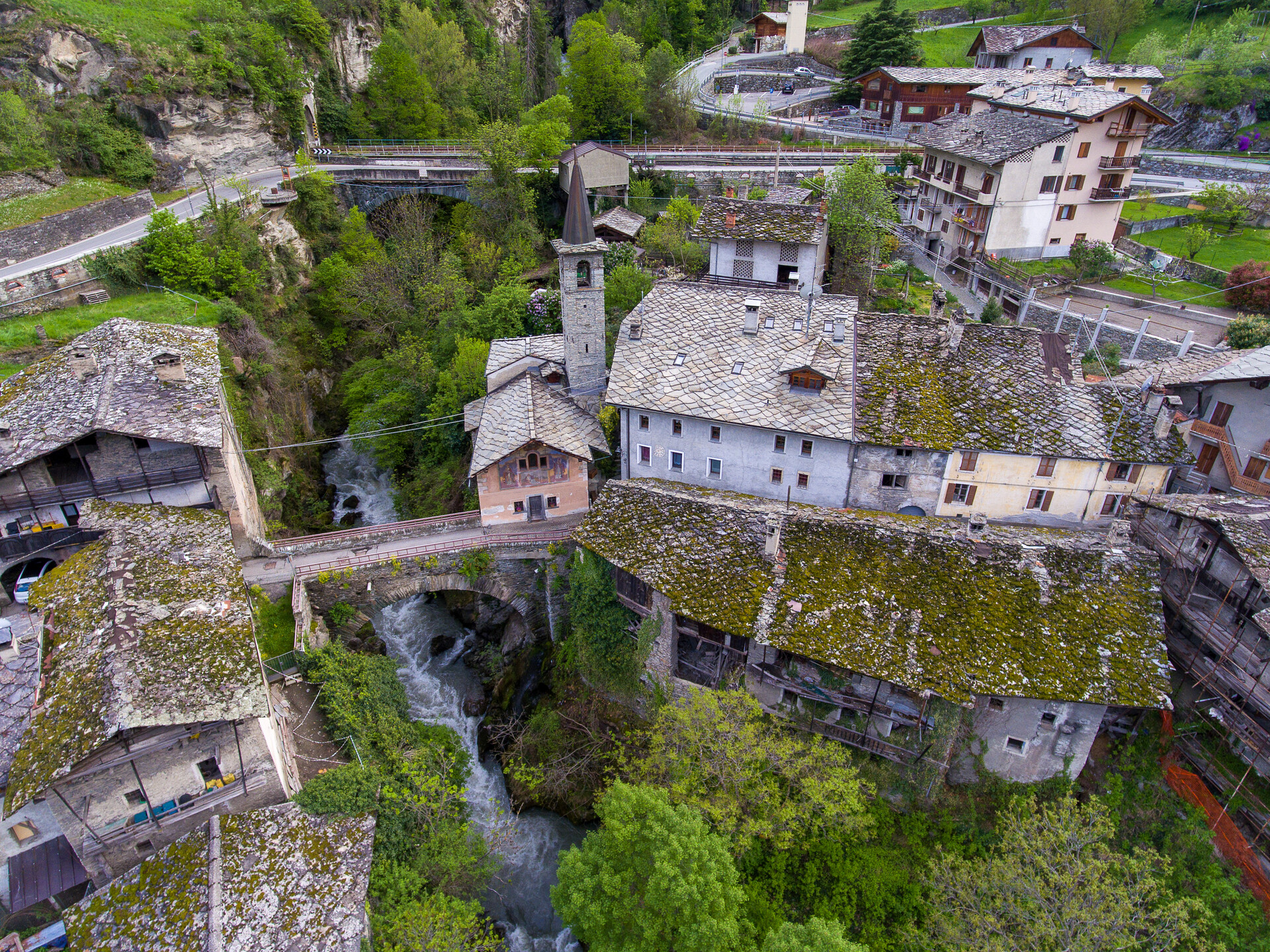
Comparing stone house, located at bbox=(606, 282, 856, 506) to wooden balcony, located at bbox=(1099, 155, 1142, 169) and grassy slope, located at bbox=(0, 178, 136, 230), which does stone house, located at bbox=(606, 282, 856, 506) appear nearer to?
wooden balcony, located at bbox=(1099, 155, 1142, 169)

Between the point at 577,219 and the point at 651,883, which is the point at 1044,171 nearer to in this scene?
the point at 577,219

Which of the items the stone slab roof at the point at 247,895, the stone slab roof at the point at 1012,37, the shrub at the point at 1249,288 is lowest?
the stone slab roof at the point at 247,895

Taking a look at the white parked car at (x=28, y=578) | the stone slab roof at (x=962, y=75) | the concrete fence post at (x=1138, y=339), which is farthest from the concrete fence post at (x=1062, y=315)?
the white parked car at (x=28, y=578)

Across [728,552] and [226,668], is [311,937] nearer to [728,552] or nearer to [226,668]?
[226,668]

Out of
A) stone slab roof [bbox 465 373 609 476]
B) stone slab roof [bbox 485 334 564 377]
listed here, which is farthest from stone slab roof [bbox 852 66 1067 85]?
stone slab roof [bbox 465 373 609 476]

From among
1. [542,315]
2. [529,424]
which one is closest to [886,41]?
[542,315]

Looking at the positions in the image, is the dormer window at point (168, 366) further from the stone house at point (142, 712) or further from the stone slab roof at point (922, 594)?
the stone slab roof at point (922, 594)

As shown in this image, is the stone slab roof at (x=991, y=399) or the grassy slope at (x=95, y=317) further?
the grassy slope at (x=95, y=317)
